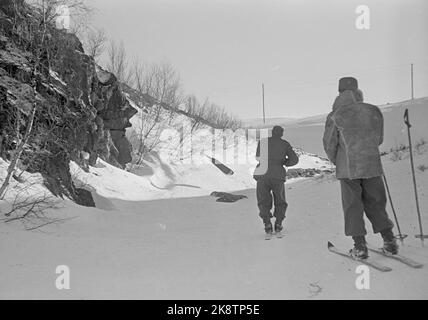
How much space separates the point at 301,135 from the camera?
50.0 metres

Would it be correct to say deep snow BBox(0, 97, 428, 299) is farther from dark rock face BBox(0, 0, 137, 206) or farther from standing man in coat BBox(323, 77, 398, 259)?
dark rock face BBox(0, 0, 137, 206)

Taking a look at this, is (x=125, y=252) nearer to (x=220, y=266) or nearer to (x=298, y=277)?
(x=220, y=266)

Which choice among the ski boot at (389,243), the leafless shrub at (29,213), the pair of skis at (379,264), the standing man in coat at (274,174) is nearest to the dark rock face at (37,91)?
the leafless shrub at (29,213)

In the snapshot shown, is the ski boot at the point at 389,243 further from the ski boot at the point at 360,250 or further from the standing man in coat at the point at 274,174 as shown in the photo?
the standing man in coat at the point at 274,174

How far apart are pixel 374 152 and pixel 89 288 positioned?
2.91 m

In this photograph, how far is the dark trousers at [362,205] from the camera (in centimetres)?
399

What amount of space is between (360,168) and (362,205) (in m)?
0.36

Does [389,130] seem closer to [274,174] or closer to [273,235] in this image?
[274,174]

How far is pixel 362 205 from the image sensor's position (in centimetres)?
404

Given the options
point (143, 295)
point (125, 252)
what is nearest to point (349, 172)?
point (143, 295)

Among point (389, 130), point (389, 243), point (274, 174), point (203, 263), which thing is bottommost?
point (203, 263)

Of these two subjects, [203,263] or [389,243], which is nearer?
[389,243]

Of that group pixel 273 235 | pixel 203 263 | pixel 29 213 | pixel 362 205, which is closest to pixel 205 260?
pixel 203 263

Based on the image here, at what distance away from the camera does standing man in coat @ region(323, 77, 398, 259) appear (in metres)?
3.99
